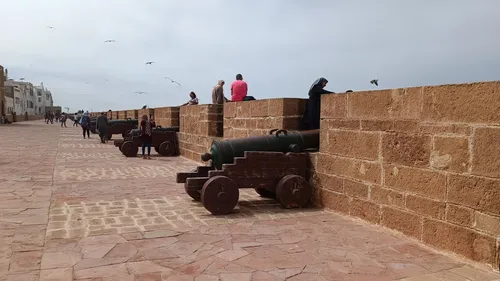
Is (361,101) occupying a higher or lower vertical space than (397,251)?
higher

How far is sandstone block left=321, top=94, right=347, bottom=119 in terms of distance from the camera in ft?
17.3

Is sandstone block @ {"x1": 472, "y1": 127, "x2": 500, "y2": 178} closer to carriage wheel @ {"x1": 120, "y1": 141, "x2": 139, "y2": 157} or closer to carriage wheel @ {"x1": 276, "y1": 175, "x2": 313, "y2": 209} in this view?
carriage wheel @ {"x1": 276, "y1": 175, "x2": 313, "y2": 209}

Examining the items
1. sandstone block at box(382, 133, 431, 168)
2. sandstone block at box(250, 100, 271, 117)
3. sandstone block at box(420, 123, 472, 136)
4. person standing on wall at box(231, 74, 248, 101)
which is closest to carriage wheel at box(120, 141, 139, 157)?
person standing on wall at box(231, 74, 248, 101)

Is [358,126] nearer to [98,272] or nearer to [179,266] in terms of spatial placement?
[179,266]

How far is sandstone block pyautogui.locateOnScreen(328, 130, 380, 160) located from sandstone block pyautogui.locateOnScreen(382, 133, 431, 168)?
0.16 m

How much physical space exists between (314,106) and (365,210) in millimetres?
2140

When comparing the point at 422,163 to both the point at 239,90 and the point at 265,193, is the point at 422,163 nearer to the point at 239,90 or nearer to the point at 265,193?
the point at 265,193

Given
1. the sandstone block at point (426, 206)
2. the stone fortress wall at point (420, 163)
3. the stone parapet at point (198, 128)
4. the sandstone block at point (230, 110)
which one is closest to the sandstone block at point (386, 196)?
the stone fortress wall at point (420, 163)

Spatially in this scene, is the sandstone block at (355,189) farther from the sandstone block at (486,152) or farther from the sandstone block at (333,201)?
the sandstone block at (486,152)

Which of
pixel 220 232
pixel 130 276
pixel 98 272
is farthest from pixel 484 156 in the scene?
pixel 98 272

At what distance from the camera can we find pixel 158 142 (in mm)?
13422

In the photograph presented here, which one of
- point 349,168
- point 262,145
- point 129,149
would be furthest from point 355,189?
point 129,149

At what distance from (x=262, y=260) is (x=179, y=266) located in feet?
2.25

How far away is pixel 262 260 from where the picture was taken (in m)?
3.45
